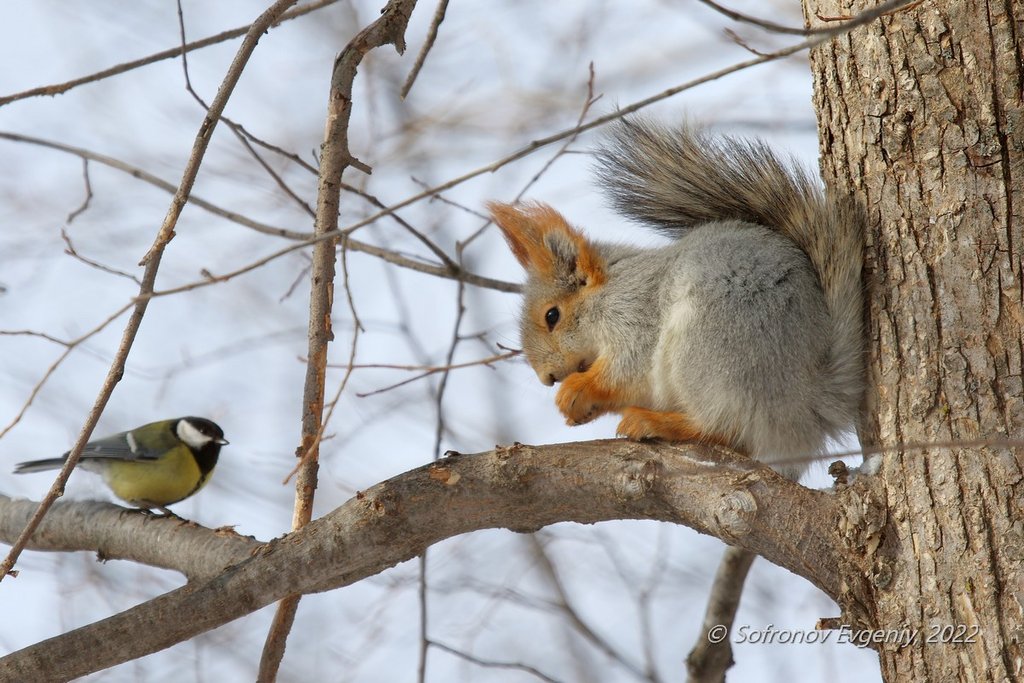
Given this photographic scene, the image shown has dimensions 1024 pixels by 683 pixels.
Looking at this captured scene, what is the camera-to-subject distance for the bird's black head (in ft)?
9.16

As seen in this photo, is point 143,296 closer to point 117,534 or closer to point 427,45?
point 427,45

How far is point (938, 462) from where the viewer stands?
1355 millimetres

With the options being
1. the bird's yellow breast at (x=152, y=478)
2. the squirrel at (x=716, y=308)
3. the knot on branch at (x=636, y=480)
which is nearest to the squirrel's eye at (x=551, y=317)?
the squirrel at (x=716, y=308)

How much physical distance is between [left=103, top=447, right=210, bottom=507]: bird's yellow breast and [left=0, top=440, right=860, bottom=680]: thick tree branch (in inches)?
44.0

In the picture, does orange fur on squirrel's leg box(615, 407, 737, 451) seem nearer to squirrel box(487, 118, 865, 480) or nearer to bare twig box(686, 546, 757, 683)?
squirrel box(487, 118, 865, 480)

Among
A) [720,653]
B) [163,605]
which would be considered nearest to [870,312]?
[720,653]

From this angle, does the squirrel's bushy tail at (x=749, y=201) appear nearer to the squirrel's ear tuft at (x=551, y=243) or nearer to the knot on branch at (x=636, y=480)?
the squirrel's ear tuft at (x=551, y=243)

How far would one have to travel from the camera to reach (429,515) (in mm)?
1548

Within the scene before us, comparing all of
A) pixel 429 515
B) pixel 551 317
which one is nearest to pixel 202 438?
pixel 551 317

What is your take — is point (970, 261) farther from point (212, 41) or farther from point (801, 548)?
point (212, 41)

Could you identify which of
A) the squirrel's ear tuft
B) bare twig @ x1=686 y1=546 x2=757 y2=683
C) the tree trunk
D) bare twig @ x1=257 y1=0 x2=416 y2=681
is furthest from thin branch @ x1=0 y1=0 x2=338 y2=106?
bare twig @ x1=686 y1=546 x2=757 y2=683

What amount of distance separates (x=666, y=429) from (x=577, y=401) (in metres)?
0.24

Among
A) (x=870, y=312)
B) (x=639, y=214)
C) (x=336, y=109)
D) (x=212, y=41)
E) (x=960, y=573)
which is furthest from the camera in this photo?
(x=639, y=214)

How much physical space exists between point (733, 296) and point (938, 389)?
420 millimetres
